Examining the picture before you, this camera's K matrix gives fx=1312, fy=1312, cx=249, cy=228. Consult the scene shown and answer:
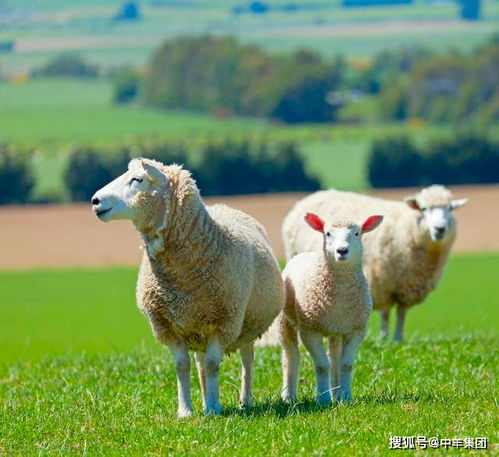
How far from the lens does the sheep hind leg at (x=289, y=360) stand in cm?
951

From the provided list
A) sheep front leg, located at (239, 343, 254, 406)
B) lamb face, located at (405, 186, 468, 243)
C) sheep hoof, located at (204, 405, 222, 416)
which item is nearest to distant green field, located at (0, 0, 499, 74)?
lamb face, located at (405, 186, 468, 243)

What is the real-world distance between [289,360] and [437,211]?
5896 millimetres

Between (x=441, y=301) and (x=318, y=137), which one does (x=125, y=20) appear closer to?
(x=318, y=137)

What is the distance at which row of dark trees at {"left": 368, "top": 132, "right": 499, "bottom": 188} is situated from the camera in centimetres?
5844

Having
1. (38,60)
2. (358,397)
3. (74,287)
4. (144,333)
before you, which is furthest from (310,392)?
(38,60)

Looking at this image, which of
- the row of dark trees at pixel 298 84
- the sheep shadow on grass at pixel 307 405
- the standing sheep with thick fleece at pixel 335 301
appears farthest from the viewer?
the row of dark trees at pixel 298 84

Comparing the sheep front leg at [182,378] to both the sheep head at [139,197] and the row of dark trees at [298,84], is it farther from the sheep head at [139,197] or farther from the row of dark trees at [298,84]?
the row of dark trees at [298,84]

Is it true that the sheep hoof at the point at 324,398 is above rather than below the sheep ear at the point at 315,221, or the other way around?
below

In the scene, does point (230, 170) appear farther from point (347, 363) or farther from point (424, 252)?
point (347, 363)

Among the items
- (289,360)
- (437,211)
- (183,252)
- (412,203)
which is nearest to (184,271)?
(183,252)

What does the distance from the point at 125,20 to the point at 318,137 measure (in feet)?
182

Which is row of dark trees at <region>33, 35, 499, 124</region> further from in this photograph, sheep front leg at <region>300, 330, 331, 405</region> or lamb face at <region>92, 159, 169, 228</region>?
lamb face at <region>92, 159, 169, 228</region>

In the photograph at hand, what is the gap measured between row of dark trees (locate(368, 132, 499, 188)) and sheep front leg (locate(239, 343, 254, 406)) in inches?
1915

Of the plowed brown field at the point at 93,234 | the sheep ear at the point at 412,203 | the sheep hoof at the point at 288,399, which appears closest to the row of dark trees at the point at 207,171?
the plowed brown field at the point at 93,234
